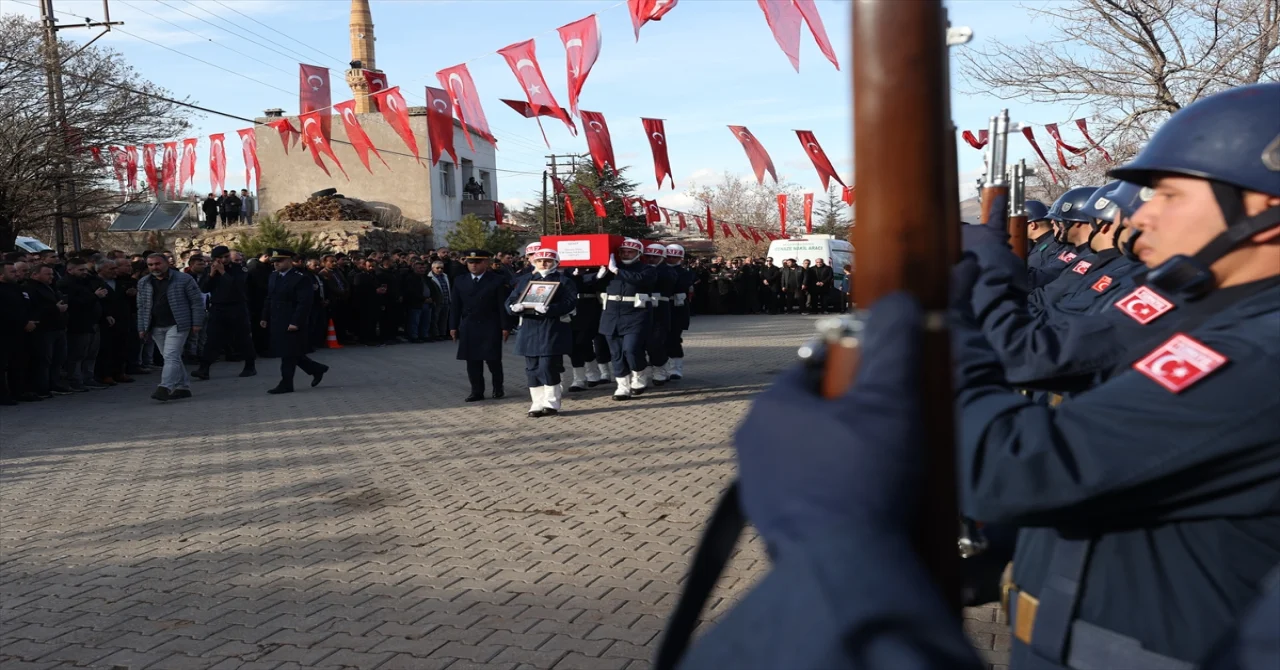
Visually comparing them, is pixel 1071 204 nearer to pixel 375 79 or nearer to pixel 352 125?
pixel 352 125

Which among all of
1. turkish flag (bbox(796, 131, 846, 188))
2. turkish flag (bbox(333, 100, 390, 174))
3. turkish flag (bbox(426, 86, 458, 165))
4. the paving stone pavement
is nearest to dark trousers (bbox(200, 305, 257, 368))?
the paving stone pavement

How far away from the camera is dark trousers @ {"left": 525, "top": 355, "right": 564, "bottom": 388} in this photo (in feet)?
37.5

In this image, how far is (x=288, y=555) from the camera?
20.6ft

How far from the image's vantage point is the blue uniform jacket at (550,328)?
1145 centimetres

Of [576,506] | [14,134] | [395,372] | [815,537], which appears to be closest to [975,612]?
[576,506]

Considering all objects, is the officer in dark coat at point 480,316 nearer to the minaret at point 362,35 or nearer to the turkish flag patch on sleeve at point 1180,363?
the turkish flag patch on sleeve at point 1180,363

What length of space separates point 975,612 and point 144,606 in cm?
421

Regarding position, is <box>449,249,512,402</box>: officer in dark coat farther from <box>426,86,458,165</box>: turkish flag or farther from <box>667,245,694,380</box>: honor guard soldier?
<box>426,86,458,165</box>: turkish flag

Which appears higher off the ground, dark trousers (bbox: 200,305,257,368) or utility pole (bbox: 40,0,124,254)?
utility pole (bbox: 40,0,124,254)

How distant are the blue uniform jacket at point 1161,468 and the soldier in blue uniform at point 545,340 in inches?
388

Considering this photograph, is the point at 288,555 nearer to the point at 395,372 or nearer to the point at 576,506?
the point at 576,506

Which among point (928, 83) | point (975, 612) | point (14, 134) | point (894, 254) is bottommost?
point (975, 612)

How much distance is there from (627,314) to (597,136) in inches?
A: 294

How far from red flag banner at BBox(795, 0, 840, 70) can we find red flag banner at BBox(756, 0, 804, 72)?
0.25 ft
